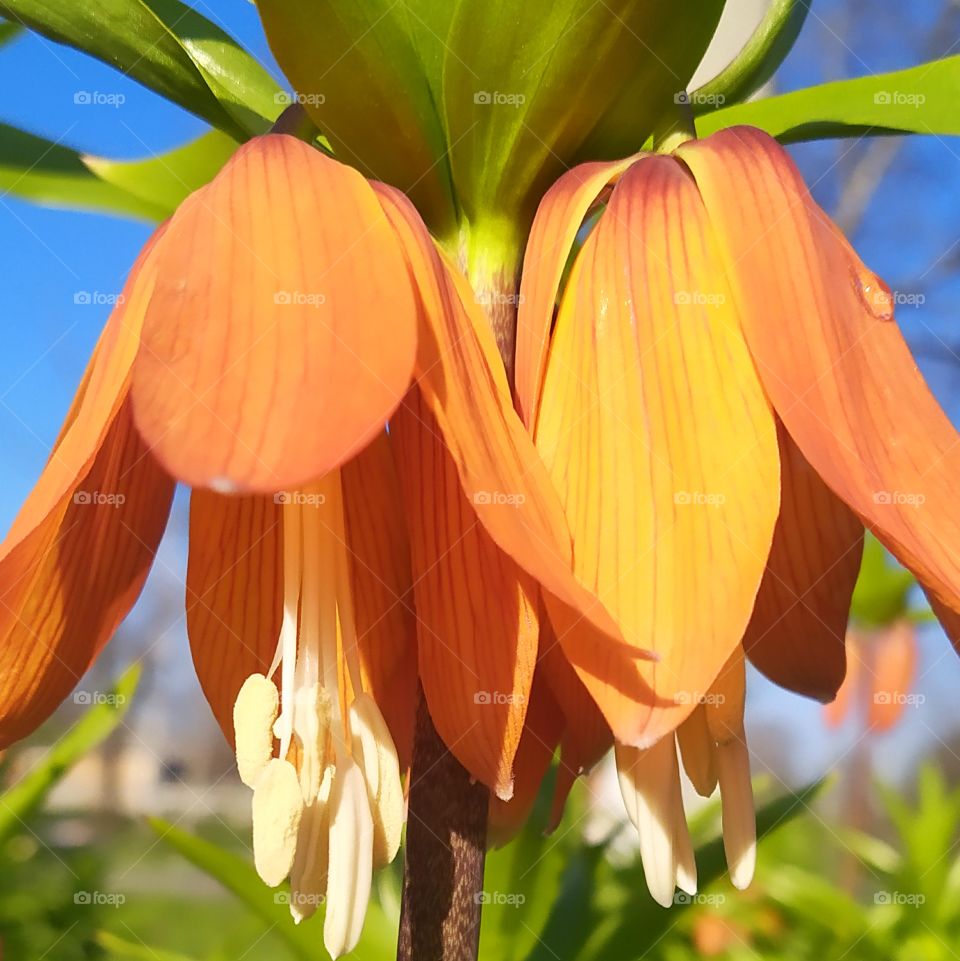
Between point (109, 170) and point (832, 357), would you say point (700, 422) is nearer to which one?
point (832, 357)

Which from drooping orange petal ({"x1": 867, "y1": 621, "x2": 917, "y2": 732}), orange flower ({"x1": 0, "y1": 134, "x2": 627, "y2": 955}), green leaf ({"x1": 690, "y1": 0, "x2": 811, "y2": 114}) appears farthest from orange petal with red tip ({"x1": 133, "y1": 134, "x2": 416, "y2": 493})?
drooping orange petal ({"x1": 867, "y1": 621, "x2": 917, "y2": 732})

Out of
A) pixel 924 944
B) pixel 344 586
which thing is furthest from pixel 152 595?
pixel 344 586

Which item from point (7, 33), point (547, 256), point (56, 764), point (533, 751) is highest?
point (7, 33)

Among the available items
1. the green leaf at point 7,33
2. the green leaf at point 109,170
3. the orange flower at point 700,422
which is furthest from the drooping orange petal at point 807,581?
the green leaf at point 7,33

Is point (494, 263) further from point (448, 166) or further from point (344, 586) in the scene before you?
point (344, 586)

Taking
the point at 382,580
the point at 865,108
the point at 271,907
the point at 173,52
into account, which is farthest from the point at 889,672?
the point at 173,52

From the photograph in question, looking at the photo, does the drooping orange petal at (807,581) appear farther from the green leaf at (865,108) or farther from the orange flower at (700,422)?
the green leaf at (865,108)

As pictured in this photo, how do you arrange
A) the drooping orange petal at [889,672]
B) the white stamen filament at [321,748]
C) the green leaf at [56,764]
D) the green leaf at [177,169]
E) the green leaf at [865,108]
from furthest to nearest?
the drooping orange petal at [889,672] < the green leaf at [56,764] < the green leaf at [177,169] < the green leaf at [865,108] < the white stamen filament at [321,748]
